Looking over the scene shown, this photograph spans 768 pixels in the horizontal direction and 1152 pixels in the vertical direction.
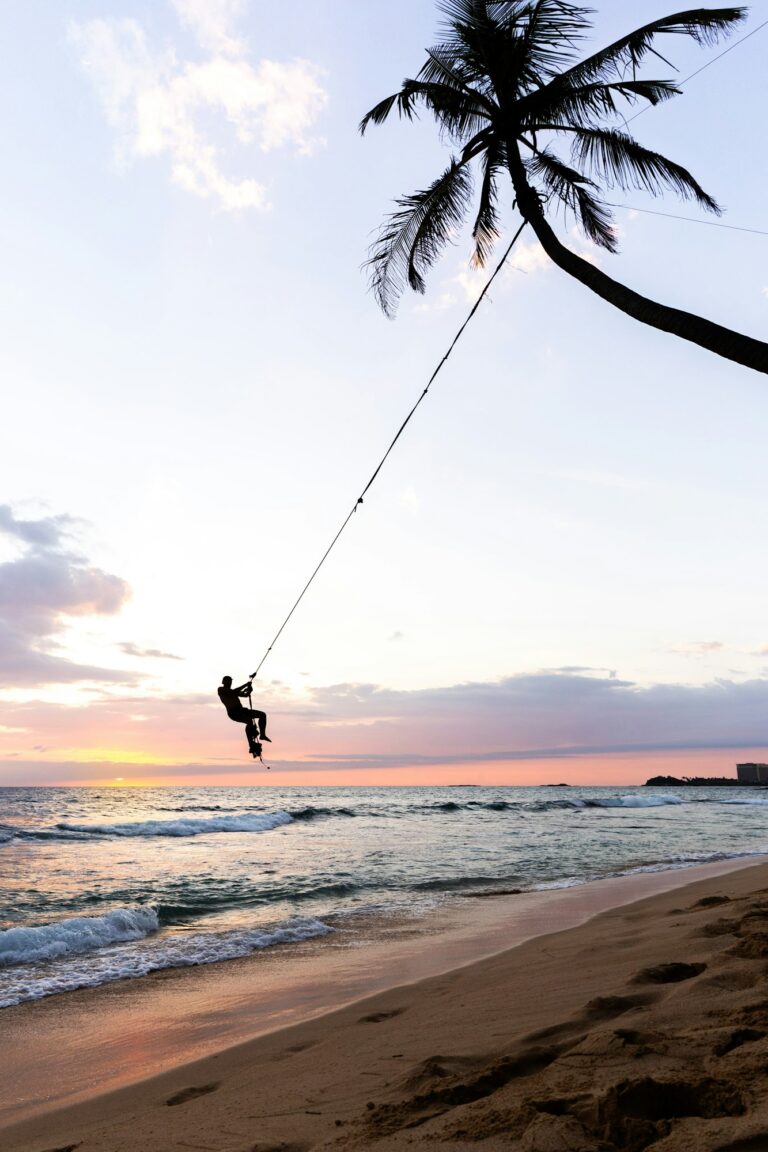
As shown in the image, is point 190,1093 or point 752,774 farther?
point 752,774

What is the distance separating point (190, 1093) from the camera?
4.79 m

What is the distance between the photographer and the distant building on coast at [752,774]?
12644 centimetres

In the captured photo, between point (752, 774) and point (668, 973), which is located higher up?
point (668, 973)

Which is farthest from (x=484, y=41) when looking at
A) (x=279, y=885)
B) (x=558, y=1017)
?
(x=279, y=885)

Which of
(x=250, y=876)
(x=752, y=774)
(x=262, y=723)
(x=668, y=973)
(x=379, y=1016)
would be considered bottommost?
(x=752, y=774)

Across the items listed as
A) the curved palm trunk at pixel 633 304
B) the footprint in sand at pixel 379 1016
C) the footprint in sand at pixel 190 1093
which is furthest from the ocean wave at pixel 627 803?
the footprint in sand at pixel 190 1093

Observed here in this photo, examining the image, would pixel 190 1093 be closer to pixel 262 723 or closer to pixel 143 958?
pixel 143 958

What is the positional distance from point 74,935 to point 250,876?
6.79 metres

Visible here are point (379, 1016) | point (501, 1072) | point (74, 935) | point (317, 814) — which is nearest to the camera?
point (501, 1072)

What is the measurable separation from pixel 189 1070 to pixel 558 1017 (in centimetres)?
255

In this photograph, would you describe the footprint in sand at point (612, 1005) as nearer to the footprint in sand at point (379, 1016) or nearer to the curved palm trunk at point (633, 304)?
the footprint in sand at point (379, 1016)

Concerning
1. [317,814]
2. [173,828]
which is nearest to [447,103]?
[173,828]

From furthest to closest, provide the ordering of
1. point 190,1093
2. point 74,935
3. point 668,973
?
point 74,935, point 668,973, point 190,1093

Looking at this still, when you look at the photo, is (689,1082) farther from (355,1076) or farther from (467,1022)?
(467,1022)
